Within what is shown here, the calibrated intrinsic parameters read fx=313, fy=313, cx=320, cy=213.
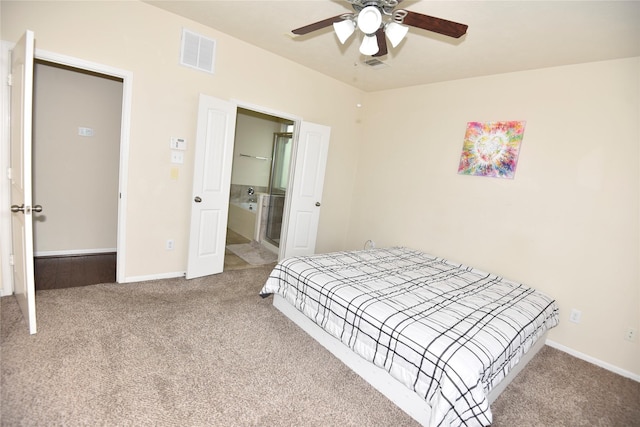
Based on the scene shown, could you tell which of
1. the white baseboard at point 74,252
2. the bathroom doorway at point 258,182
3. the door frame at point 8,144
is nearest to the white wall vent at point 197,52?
the door frame at point 8,144

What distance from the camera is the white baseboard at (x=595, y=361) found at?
2.49 metres

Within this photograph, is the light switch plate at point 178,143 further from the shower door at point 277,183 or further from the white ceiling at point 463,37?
the shower door at point 277,183

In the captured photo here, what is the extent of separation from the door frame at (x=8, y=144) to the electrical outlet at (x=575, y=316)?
413cm

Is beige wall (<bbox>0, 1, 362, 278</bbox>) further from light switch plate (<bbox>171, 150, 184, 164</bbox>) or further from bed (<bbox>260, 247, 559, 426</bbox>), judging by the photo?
bed (<bbox>260, 247, 559, 426</bbox>)

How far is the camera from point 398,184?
412 centimetres

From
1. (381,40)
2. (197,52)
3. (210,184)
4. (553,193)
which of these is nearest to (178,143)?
(210,184)

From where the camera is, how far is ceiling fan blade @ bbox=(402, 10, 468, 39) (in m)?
1.66

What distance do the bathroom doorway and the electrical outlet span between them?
11.2 feet

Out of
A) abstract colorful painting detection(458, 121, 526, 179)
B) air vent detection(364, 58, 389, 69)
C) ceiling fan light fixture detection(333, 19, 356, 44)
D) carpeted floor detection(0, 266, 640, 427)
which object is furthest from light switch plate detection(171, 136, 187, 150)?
abstract colorful painting detection(458, 121, 526, 179)

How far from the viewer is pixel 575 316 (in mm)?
2736

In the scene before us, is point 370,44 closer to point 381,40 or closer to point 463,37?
point 381,40

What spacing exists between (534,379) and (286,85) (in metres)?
3.69

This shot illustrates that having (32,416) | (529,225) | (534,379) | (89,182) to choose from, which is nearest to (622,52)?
(529,225)

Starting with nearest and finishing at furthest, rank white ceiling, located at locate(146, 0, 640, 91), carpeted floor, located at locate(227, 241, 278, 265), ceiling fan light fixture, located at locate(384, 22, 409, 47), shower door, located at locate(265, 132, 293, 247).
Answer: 1. ceiling fan light fixture, located at locate(384, 22, 409, 47)
2. white ceiling, located at locate(146, 0, 640, 91)
3. carpeted floor, located at locate(227, 241, 278, 265)
4. shower door, located at locate(265, 132, 293, 247)
